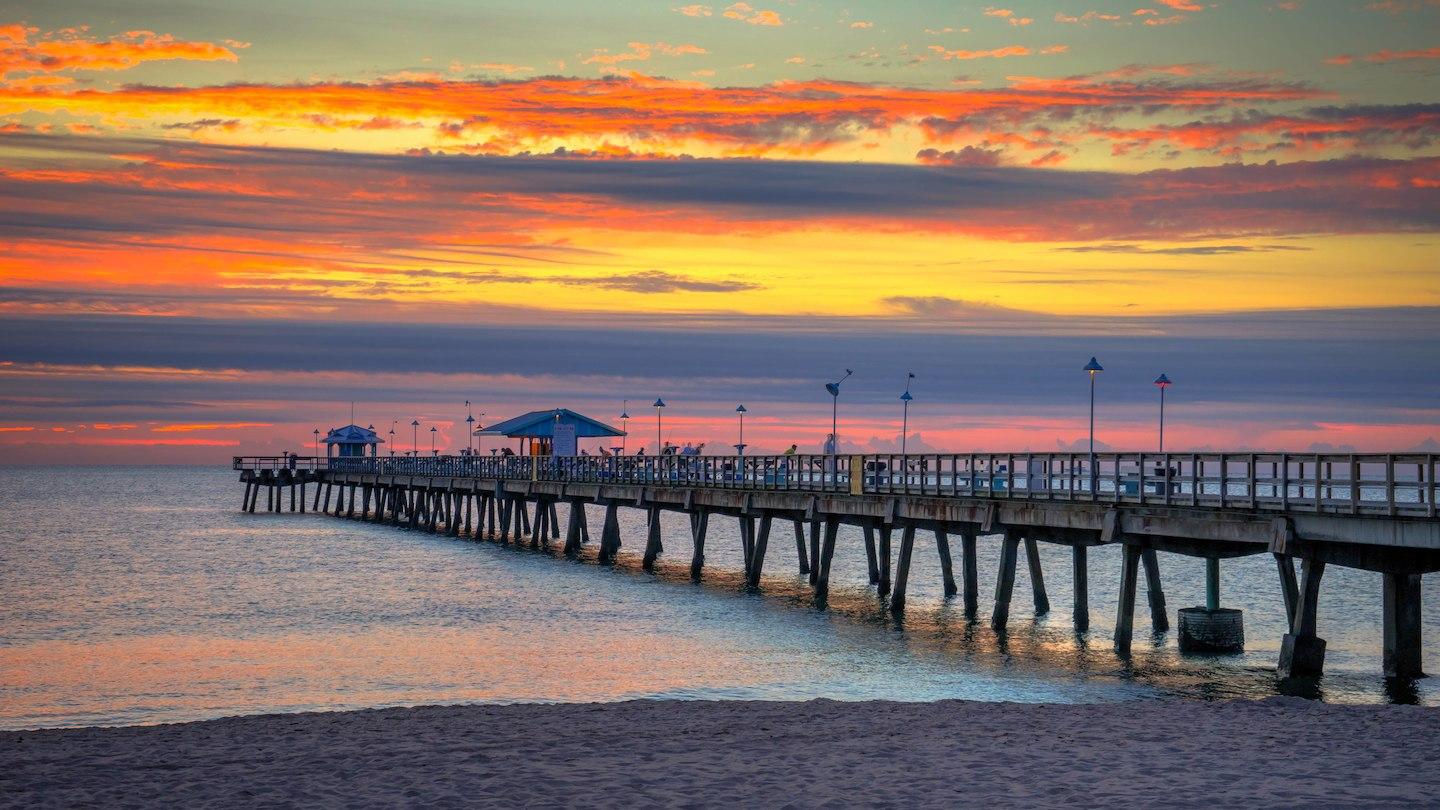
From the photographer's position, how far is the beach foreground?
1438cm

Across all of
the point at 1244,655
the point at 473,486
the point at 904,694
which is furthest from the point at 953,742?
the point at 473,486

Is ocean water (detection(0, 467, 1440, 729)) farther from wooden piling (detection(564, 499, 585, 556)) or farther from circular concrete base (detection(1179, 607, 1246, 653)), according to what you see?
wooden piling (detection(564, 499, 585, 556))

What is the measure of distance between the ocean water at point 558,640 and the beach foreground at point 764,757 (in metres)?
4.60

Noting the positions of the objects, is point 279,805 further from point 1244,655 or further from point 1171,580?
point 1171,580

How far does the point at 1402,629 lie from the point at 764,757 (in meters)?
12.7

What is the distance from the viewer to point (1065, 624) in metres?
35.9

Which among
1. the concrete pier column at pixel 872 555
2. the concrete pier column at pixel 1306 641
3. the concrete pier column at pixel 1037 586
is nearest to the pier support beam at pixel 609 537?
the concrete pier column at pixel 872 555

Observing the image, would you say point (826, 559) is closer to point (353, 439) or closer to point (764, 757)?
point (764, 757)

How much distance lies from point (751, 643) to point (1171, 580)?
3416 centimetres

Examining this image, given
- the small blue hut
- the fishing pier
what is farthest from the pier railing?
the small blue hut

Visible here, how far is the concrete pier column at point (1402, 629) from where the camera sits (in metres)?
23.5

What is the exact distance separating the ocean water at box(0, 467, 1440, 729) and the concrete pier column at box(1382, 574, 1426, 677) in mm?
348

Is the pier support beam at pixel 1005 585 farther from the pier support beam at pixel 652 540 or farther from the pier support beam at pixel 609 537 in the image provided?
the pier support beam at pixel 609 537

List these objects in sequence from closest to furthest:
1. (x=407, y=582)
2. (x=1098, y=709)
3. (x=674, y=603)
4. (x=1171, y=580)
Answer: (x=1098, y=709), (x=674, y=603), (x=407, y=582), (x=1171, y=580)
